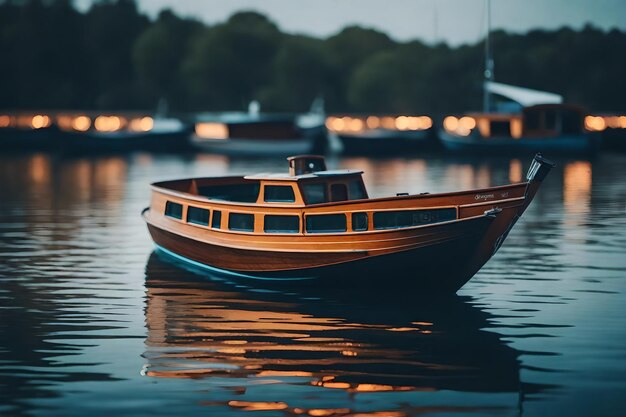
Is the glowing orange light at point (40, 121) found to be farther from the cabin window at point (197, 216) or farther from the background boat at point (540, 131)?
the cabin window at point (197, 216)

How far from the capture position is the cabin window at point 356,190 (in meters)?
31.9

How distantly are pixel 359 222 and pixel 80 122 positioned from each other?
141412mm

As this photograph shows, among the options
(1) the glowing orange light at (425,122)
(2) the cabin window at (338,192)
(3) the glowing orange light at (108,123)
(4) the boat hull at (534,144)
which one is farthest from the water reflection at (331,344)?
(3) the glowing orange light at (108,123)

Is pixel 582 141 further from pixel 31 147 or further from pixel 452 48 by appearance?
pixel 452 48

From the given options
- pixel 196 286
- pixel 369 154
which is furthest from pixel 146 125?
pixel 196 286

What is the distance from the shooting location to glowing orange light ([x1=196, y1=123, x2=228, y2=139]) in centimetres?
13288

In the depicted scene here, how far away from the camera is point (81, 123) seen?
165250 mm

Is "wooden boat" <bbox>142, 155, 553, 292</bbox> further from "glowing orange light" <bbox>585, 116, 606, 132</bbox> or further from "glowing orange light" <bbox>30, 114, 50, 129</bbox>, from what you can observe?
"glowing orange light" <bbox>30, 114, 50, 129</bbox>

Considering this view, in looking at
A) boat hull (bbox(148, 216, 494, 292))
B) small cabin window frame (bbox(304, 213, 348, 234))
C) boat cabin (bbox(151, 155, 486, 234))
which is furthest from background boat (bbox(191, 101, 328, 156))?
small cabin window frame (bbox(304, 213, 348, 234))

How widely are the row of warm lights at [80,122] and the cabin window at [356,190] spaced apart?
5188 inches

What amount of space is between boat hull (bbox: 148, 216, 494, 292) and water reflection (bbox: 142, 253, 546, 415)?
1.65 ft

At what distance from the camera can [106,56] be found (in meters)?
198

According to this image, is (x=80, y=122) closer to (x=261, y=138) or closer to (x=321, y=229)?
(x=261, y=138)

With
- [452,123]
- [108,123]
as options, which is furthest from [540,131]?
[108,123]
